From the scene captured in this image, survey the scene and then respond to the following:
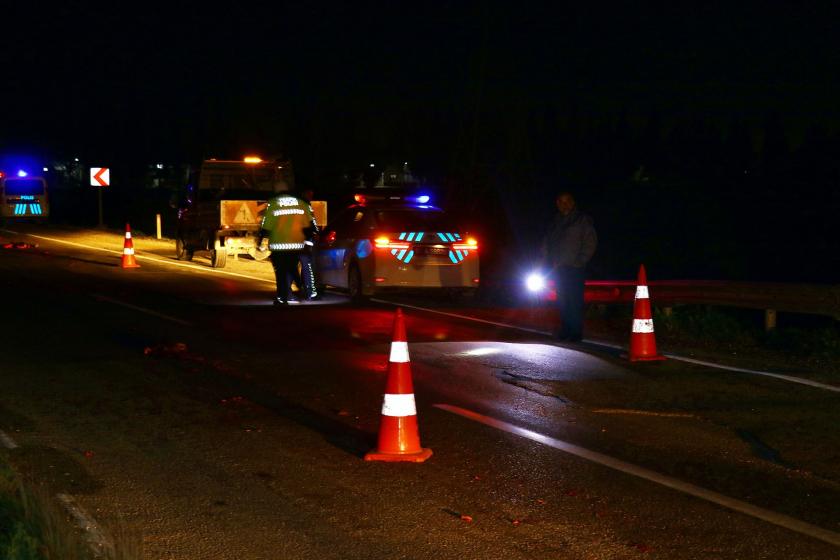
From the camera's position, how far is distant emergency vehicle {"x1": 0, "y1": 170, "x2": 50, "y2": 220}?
151 ft

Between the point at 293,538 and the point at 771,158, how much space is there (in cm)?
10037

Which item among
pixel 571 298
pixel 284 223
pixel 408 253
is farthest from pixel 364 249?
pixel 571 298

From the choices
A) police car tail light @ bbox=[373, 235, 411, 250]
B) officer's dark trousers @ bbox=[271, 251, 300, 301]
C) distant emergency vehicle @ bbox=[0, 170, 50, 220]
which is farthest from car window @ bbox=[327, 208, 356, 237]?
distant emergency vehicle @ bbox=[0, 170, 50, 220]

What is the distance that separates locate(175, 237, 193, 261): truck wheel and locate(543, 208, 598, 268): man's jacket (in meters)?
15.7

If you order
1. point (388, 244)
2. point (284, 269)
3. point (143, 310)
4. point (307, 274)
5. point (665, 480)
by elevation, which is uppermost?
point (388, 244)

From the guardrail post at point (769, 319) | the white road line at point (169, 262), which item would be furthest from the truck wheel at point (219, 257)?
the guardrail post at point (769, 319)

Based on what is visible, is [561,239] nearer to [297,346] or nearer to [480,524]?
[297,346]

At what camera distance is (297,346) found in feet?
41.8

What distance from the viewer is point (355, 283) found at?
58.9ft

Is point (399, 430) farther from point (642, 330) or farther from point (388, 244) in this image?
point (388, 244)

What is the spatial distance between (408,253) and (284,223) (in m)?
1.96

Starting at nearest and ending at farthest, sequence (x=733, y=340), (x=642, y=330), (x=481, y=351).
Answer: (x=642, y=330) < (x=481, y=351) < (x=733, y=340)

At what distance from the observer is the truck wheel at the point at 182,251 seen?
27.3 meters

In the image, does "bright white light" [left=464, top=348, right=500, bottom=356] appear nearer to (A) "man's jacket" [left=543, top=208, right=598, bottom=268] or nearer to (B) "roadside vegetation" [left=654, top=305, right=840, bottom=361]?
(A) "man's jacket" [left=543, top=208, right=598, bottom=268]
